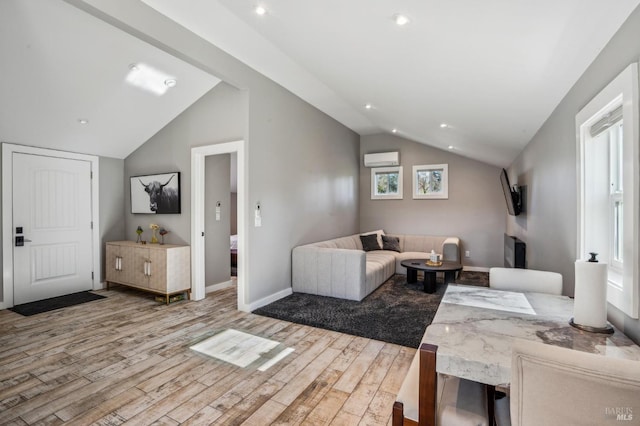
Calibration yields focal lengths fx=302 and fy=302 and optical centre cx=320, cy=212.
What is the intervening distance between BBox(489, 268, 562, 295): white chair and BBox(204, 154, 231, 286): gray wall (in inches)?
155

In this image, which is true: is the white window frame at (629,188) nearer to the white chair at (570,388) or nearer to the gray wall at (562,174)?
the gray wall at (562,174)

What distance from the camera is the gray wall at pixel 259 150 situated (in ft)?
11.2

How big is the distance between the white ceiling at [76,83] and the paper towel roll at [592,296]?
4.24 metres

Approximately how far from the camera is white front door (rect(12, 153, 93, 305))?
4168 millimetres

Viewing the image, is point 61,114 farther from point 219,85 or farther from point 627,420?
point 627,420

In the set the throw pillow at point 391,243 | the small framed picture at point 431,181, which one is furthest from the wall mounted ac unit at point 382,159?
the throw pillow at point 391,243

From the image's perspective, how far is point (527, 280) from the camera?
2105mm

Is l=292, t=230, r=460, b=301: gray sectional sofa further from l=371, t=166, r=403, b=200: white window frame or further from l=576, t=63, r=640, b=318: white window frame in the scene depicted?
l=576, t=63, r=640, b=318: white window frame

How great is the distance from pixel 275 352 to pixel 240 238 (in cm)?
156

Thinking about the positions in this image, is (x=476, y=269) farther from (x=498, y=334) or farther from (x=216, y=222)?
(x=498, y=334)

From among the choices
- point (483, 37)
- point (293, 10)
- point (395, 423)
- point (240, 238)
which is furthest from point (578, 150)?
point (240, 238)

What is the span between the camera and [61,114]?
3.93 metres

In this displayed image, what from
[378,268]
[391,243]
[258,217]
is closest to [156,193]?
[258,217]

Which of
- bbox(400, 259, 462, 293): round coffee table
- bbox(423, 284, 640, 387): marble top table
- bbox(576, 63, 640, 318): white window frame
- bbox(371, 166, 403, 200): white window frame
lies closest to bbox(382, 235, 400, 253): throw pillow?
bbox(371, 166, 403, 200): white window frame
